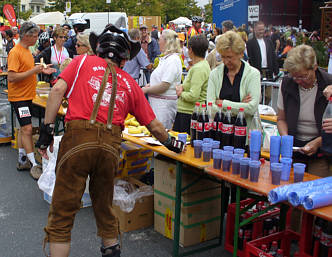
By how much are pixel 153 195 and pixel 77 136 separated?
69.4 inches

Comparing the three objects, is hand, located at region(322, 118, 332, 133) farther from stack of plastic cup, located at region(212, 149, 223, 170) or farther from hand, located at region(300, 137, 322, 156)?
stack of plastic cup, located at region(212, 149, 223, 170)

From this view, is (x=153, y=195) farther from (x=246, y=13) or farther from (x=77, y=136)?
(x=246, y=13)

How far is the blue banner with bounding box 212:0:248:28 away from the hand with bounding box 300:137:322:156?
8.52 meters

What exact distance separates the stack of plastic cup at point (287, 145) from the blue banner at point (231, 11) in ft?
28.7

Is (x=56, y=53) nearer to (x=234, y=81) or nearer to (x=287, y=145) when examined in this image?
(x=234, y=81)

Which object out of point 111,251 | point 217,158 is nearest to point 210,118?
point 217,158

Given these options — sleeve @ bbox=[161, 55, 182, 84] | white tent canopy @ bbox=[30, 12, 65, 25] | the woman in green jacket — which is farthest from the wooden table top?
white tent canopy @ bbox=[30, 12, 65, 25]

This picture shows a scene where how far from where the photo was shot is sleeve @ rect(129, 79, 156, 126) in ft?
10.8

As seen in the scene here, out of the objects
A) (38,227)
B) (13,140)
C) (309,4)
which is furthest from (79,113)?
(309,4)

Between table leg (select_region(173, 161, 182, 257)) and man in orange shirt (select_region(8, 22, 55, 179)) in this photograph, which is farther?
man in orange shirt (select_region(8, 22, 55, 179))

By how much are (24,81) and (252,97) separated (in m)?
3.50

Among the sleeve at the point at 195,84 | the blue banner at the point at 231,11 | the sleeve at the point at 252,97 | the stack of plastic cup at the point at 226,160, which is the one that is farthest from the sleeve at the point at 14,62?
the blue banner at the point at 231,11

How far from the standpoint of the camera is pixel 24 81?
600cm

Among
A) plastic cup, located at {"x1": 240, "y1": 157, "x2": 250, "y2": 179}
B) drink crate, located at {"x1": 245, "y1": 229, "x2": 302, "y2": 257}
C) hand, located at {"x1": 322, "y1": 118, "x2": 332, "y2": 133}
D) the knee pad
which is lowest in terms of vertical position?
the knee pad
